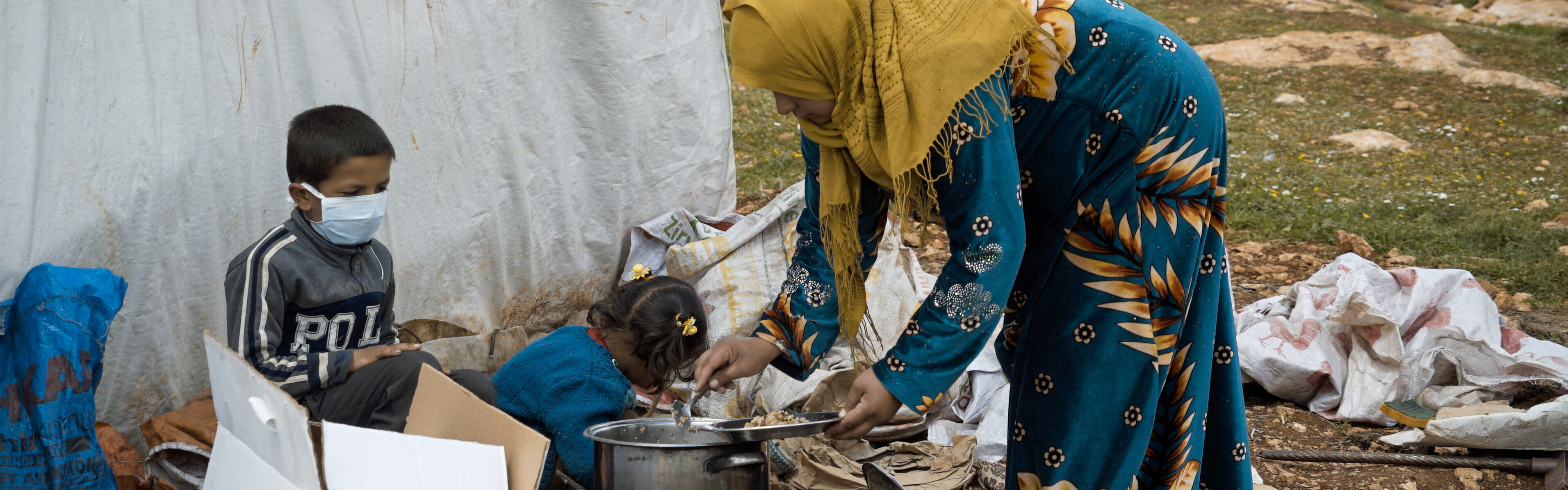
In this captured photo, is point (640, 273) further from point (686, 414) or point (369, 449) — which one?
point (369, 449)

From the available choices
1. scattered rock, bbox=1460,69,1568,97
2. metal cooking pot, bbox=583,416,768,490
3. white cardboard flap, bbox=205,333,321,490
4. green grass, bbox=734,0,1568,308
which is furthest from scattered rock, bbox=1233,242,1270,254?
scattered rock, bbox=1460,69,1568,97

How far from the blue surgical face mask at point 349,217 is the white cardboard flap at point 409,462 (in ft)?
2.92

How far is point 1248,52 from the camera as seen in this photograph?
10602 mm

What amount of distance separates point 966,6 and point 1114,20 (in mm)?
323

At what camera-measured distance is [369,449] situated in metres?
1.60

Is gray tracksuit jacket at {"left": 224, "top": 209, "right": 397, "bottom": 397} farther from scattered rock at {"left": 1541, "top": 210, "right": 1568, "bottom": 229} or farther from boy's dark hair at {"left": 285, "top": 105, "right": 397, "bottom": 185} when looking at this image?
scattered rock at {"left": 1541, "top": 210, "right": 1568, "bottom": 229}

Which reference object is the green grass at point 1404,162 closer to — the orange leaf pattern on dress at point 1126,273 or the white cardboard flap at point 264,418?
the orange leaf pattern on dress at point 1126,273

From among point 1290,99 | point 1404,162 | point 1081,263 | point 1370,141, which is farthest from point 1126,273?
point 1290,99

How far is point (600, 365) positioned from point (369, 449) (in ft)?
3.30

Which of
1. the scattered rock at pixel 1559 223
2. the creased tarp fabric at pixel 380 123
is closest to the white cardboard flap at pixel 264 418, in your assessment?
the creased tarp fabric at pixel 380 123

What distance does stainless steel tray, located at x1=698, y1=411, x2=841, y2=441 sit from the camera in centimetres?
175

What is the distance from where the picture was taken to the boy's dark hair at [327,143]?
7.81 feet

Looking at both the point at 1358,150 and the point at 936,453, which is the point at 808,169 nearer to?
the point at 936,453

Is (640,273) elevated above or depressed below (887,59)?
below
